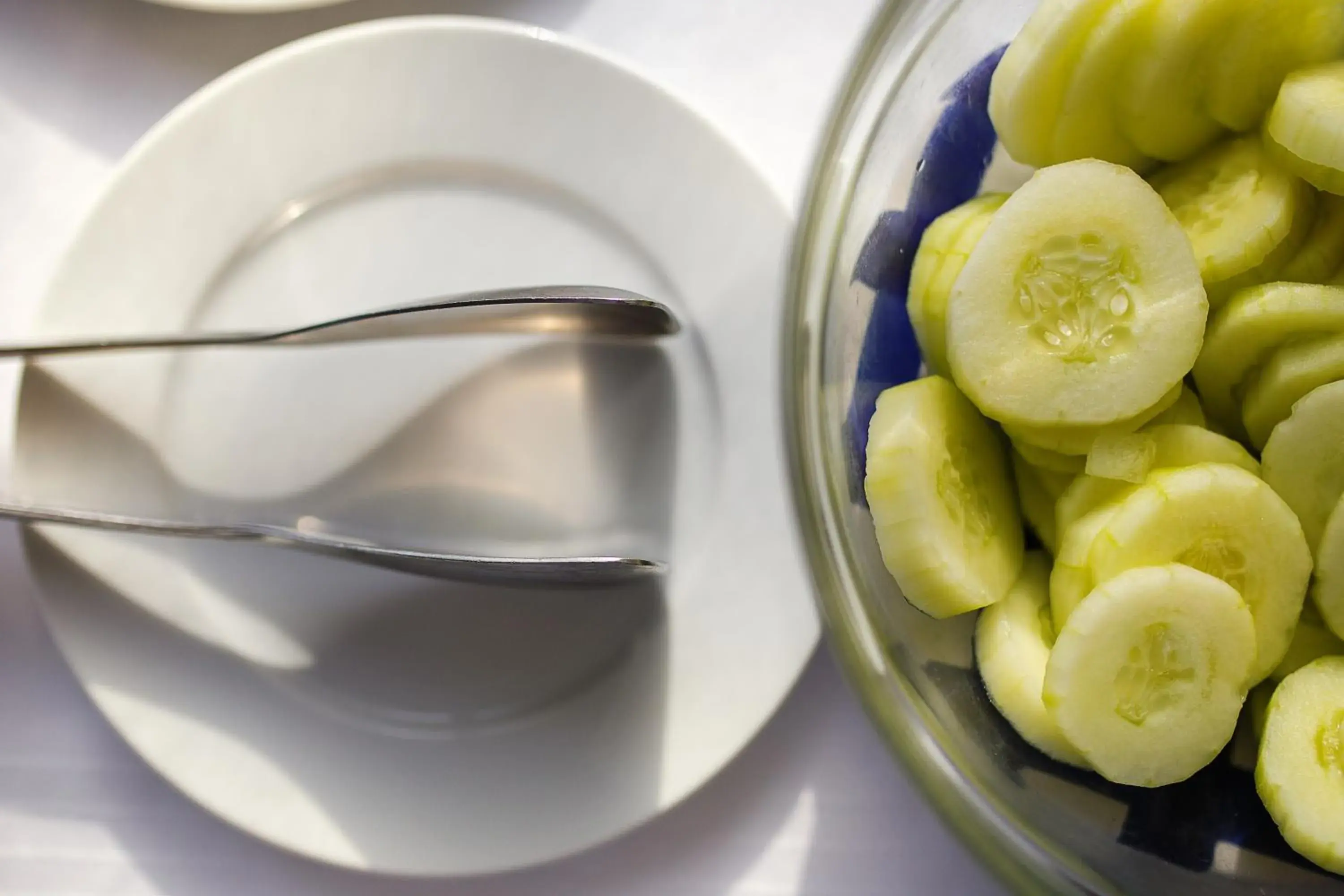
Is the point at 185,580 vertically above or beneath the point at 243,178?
beneath

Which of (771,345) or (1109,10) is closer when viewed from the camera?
(1109,10)

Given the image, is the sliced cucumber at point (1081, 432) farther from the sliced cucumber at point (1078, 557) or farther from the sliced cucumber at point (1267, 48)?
the sliced cucumber at point (1267, 48)

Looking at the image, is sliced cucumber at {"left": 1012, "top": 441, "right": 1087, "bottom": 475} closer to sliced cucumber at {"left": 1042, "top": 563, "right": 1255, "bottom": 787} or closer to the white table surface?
sliced cucumber at {"left": 1042, "top": 563, "right": 1255, "bottom": 787}

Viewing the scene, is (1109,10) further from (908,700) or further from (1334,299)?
(908,700)

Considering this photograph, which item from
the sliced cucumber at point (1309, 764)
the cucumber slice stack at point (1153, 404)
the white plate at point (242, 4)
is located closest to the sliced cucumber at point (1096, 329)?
the cucumber slice stack at point (1153, 404)

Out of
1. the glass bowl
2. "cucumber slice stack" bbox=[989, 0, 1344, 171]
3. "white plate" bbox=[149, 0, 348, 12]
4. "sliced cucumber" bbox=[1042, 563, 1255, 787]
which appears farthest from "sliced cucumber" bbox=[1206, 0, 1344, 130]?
"white plate" bbox=[149, 0, 348, 12]

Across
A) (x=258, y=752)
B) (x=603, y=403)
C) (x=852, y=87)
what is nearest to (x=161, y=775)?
(x=258, y=752)

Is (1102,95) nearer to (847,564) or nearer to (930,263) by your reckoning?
(930,263)
